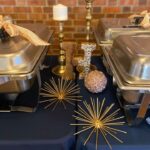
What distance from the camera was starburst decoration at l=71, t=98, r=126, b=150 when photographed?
2.15ft

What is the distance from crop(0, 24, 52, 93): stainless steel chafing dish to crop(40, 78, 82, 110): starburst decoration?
130 millimetres

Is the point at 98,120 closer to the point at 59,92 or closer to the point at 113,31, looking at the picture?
the point at 59,92

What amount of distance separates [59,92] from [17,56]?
261 mm

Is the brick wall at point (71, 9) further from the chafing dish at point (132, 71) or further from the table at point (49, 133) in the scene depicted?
the table at point (49, 133)

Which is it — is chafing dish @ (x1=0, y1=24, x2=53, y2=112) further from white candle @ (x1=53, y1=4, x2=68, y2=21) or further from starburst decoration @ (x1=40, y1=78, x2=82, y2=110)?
white candle @ (x1=53, y1=4, x2=68, y2=21)

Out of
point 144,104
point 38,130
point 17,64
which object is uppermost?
point 17,64

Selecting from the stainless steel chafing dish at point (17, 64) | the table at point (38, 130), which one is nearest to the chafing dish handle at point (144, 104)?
the table at point (38, 130)

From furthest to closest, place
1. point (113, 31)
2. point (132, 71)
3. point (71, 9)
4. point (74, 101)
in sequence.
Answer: point (71, 9) < point (113, 31) < point (74, 101) < point (132, 71)

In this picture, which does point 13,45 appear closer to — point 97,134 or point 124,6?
point 97,134

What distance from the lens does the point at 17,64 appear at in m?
0.66

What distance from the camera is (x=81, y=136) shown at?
25.3 inches

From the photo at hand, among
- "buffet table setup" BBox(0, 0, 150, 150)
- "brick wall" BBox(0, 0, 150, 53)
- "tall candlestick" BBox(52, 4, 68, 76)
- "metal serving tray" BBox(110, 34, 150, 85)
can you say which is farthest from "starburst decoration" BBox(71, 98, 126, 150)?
"brick wall" BBox(0, 0, 150, 53)

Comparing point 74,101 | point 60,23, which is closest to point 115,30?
point 60,23

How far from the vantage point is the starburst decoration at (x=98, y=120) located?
655 mm
